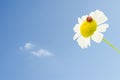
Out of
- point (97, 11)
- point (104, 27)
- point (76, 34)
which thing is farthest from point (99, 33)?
point (76, 34)

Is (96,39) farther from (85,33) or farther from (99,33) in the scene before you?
(85,33)

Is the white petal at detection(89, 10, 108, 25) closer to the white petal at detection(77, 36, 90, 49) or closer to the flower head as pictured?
the flower head

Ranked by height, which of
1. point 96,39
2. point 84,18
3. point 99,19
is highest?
point 84,18

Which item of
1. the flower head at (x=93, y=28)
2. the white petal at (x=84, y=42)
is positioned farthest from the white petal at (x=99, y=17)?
the white petal at (x=84, y=42)

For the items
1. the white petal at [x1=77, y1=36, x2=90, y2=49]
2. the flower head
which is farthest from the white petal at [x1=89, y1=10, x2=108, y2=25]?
the white petal at [x1=77, y1=36, x2=90, y2=49]

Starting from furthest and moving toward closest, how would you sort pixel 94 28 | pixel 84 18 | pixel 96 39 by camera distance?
pixel 84 18 < pixel 94 28 < pixel 96 39

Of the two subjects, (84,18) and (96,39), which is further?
(84,18)

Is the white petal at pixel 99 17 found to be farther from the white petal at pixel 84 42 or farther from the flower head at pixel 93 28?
the white petal at pixel 84 42

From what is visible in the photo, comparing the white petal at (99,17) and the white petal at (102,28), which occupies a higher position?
the white petal at (99,17)
